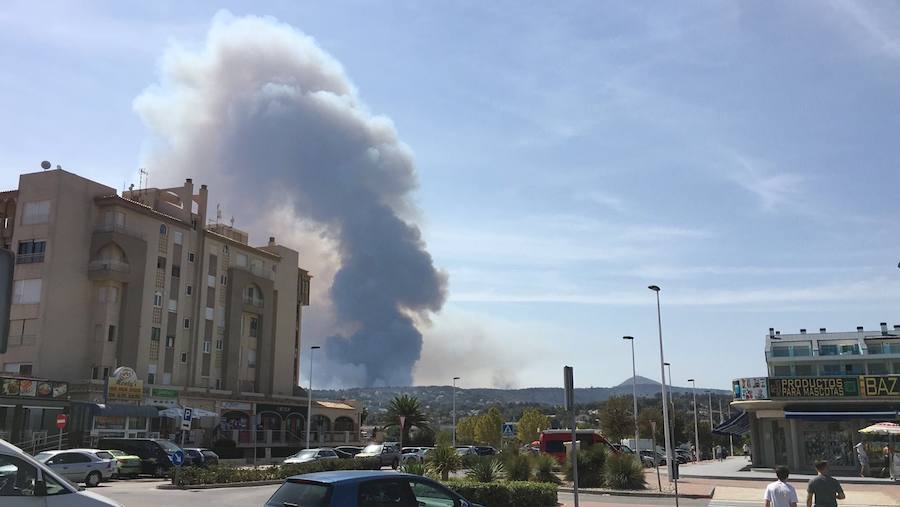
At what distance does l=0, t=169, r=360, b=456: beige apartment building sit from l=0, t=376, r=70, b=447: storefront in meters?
0.23

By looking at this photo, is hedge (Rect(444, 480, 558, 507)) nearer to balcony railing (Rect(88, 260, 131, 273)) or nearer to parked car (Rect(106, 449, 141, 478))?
parked car (Rect(106, 449, 141, 478))

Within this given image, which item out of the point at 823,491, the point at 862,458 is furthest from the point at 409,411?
the point at 823,491

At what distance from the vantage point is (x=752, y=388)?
40.9 metres

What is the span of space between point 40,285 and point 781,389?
47.1 meters

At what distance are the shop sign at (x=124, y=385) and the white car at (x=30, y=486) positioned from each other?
43083 mm

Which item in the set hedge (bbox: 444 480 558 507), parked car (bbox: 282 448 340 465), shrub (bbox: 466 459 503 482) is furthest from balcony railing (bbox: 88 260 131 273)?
hedge (bbox: 444 480 558 507)

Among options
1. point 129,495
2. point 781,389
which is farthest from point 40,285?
point 781,389

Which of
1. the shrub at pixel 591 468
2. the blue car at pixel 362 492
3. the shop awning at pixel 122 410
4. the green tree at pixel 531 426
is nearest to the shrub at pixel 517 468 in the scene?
the shrub at pixel 591 468

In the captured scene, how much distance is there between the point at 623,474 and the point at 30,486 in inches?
898

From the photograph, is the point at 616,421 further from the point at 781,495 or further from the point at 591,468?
the point at 781,495

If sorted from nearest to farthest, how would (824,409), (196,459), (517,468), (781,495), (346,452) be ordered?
(781,495) → (517,468) → (196,459) → (824,409) → (346,452)

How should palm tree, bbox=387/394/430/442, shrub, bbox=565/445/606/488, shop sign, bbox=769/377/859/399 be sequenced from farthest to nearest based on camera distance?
palm tree, bbox=387/394/430/442
shop sign, bbox=769/377/859/399
shrub, bbox=565/445/606/488

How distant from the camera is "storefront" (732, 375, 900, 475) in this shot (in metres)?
38.2

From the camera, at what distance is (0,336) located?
7.26 meters
